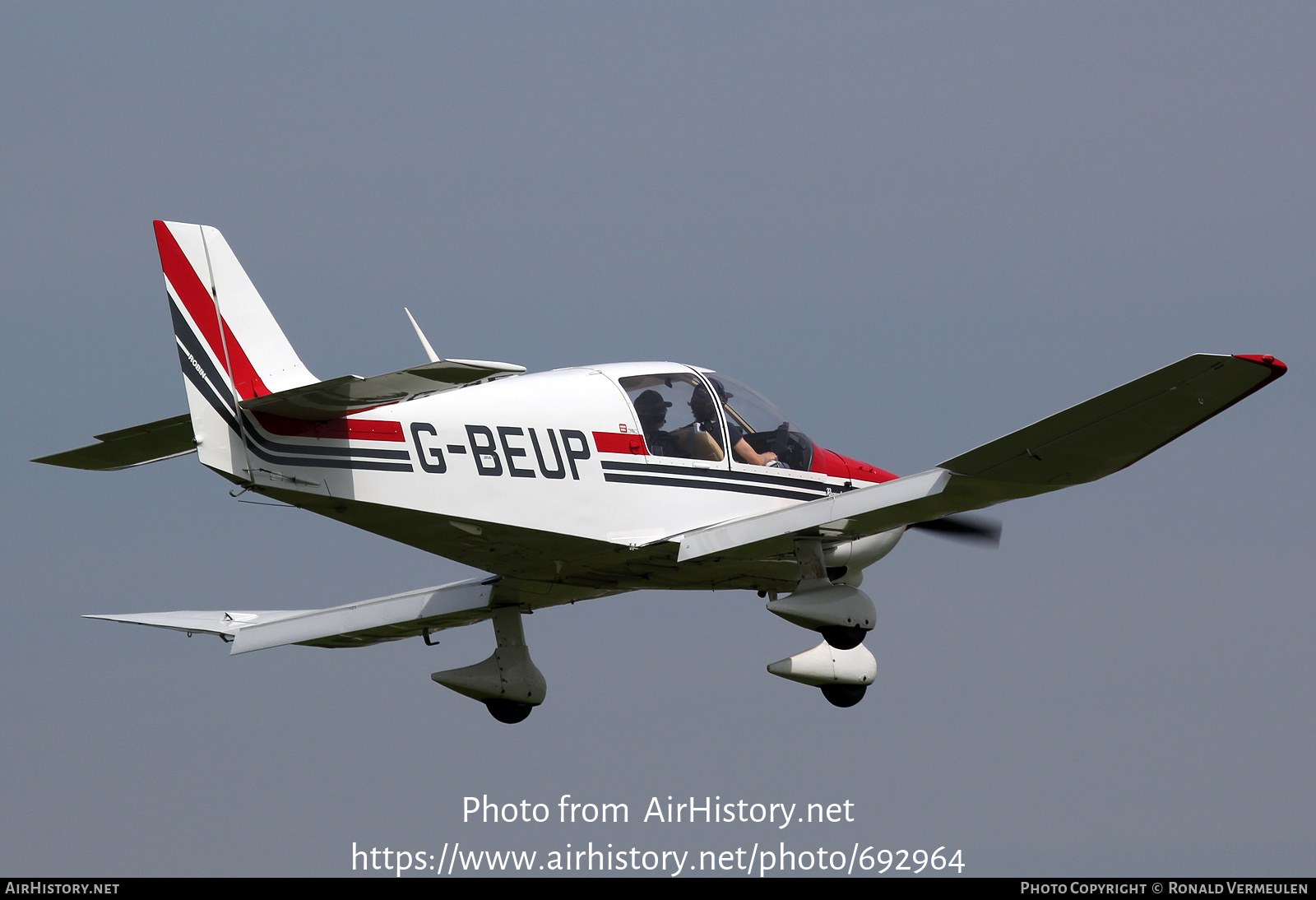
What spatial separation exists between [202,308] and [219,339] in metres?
0.33

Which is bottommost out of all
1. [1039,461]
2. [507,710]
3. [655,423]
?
→ [507,710]

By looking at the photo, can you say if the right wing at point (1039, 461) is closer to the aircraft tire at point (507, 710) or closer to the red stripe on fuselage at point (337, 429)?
the red stripe on fuselage at point (337, 429)

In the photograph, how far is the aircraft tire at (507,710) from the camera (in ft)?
59.2

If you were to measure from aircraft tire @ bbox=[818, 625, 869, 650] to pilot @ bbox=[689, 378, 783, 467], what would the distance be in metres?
1.78

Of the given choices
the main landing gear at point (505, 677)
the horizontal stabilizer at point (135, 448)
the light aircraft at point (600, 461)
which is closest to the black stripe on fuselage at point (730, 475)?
the light aircraft at point (600, 461)

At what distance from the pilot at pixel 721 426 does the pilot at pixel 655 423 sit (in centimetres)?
39

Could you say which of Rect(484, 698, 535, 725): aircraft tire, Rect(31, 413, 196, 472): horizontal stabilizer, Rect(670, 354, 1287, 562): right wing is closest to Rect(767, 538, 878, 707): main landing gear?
Rect(670, 354, 1287, 562): right wing

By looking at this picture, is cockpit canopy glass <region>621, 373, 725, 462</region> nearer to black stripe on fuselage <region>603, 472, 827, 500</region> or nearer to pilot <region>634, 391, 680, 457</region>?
pilot <region>634, 391, 680, 457</region>

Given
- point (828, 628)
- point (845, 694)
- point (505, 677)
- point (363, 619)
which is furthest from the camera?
point (505, 677)

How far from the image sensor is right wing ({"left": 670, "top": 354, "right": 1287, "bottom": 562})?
12.1 m

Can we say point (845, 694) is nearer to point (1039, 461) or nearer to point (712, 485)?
point (712, 485)

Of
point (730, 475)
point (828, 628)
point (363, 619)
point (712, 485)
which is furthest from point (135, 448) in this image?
point (828, 628)

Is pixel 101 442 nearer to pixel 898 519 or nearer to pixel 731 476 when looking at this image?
pixel 731 476

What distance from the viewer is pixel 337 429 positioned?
13.8 metres
